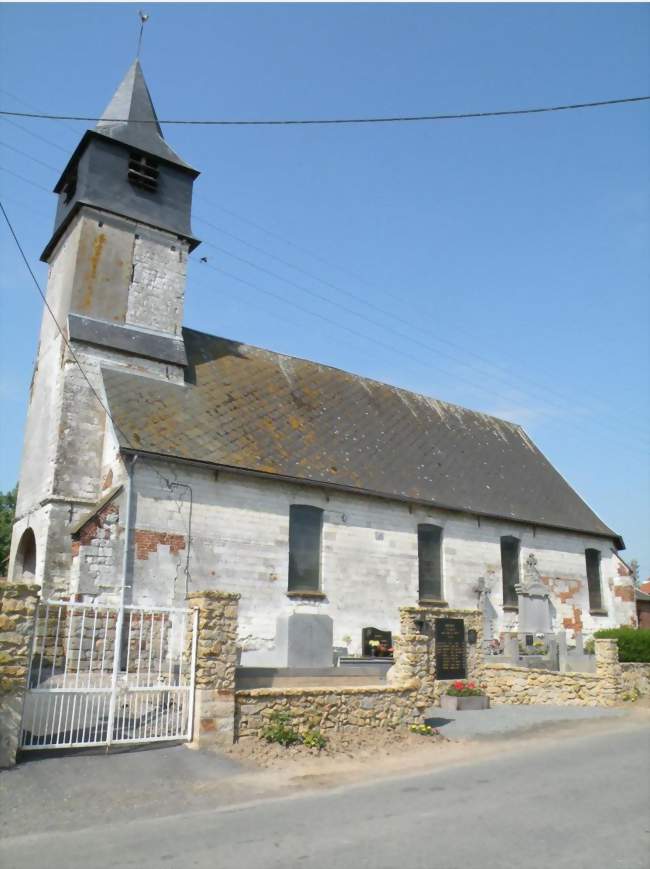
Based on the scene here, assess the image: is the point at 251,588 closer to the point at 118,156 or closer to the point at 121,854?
the point at 121,854

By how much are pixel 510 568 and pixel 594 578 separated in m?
4.64

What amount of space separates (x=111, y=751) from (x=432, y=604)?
1216 cm

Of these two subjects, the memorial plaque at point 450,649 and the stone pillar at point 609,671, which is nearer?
the memorial plaque at point 450,649

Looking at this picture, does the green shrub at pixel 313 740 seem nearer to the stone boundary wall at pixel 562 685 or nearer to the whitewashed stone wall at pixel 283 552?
the whitewashed stone wall at pixel 283 552

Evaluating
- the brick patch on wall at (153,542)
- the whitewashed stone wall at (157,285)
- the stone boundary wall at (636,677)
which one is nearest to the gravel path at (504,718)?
the stone boundary wall at (636,677)

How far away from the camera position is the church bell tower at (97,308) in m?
15.8

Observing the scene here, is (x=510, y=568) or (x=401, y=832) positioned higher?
(x=510, y=568)

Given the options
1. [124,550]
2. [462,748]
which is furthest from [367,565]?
[462,748]

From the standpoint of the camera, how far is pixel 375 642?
16906mm

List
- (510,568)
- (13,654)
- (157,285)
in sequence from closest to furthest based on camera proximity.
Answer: (13,654), (157,285), (510,568)

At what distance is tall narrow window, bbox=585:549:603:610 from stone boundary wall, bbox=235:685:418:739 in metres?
15.0

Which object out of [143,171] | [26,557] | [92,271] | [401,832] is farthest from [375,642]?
[143,171]

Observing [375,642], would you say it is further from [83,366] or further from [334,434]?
[83,366]

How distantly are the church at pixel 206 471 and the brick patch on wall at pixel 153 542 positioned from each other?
0.03 meters
